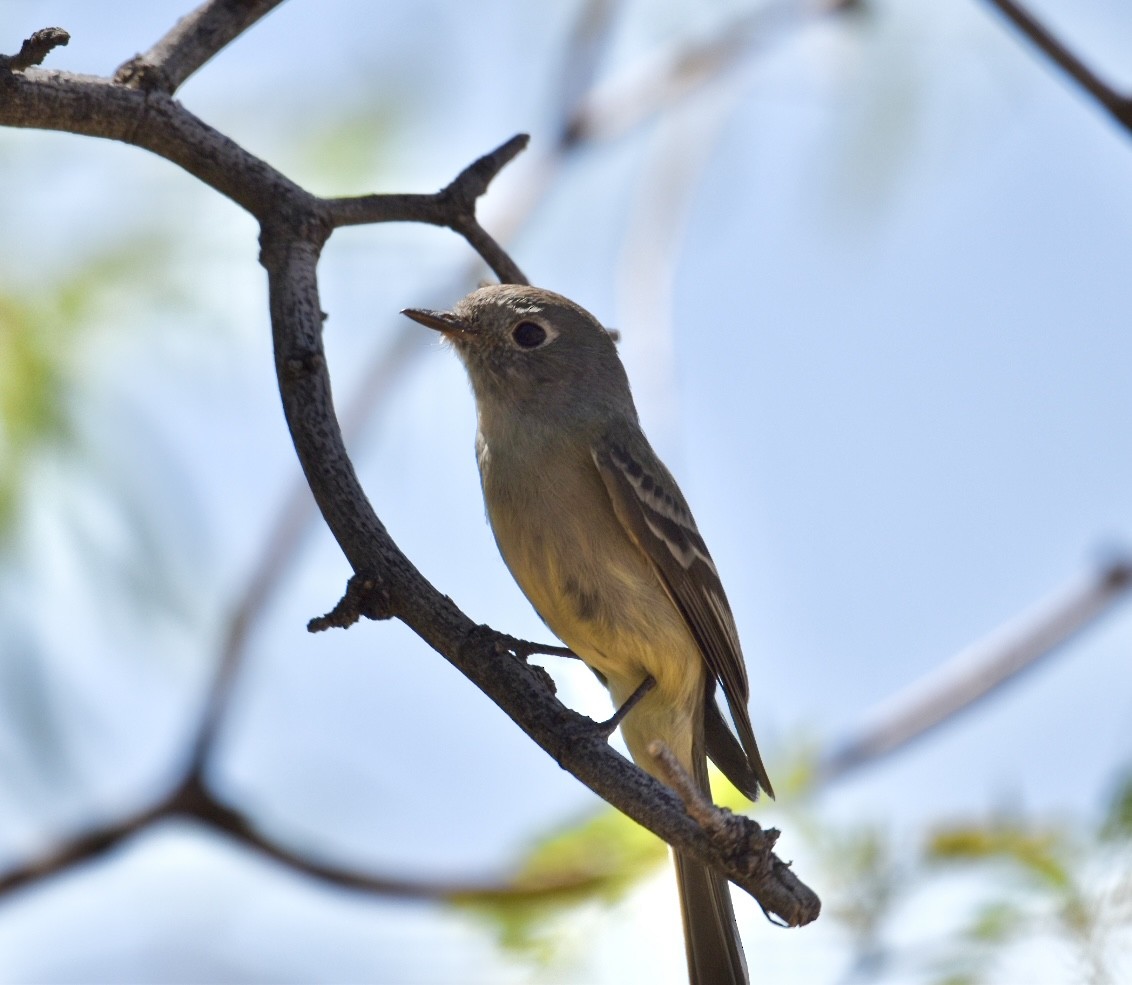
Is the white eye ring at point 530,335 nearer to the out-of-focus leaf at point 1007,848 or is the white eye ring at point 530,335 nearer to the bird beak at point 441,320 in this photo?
the bird beak at point 441,320

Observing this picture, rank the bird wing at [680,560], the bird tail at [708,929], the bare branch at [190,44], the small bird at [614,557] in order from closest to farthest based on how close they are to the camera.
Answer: the bare branch at [190,44]
the bird tail at [708,929]
the small bird at [614,557]
the bird wing at [680,560]

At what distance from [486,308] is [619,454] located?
72 cm

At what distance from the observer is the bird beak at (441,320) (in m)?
4.32

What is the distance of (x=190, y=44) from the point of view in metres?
2.95

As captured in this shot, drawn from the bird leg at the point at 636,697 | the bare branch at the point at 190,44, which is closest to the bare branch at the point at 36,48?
the bare branch at the point at 190,44

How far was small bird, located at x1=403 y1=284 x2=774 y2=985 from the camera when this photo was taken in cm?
387

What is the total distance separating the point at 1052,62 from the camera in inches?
130

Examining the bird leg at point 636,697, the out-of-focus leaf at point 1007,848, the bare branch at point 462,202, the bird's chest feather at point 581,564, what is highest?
the bare branch at point 462,202

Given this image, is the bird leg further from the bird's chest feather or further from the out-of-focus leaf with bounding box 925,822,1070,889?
the out-of-focus leaf with bounding box 925,822,1070,889

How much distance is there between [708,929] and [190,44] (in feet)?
8.29

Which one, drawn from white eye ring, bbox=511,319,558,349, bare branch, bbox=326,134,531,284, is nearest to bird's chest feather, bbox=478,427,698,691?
white eye ring, bbox=511,319,558,349

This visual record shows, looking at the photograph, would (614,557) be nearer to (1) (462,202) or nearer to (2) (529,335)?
(2) (529,335)

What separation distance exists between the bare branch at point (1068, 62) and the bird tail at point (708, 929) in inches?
82.9

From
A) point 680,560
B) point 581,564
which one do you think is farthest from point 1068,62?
point 581,564
